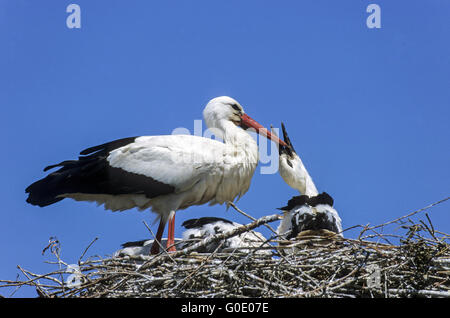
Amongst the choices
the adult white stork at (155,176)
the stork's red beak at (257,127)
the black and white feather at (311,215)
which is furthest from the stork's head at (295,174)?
the black and white feather at (311,215)

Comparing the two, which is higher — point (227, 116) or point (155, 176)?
point (227, 116)

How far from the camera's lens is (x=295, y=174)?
624 centimetres

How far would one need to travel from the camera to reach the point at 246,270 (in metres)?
4.16

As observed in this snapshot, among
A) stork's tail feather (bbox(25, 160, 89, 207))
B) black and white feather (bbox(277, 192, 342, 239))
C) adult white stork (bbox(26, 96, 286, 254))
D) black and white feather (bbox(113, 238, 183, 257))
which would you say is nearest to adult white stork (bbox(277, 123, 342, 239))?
black and white feather (bbox(277, 192, 342, 239))

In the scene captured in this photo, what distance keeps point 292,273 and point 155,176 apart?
71.7 inches

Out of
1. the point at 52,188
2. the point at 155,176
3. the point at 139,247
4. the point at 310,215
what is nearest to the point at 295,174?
the point at 310,215

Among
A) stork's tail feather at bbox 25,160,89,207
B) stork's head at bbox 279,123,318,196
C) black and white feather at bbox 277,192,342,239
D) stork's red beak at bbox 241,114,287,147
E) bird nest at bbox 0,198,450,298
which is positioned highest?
stork's red beak at bbox 241,114,287,147

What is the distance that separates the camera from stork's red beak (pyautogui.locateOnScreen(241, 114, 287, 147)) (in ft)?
20.7

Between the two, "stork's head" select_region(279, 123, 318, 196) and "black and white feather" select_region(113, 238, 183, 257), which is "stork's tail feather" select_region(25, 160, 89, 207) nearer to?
"black and white feather" select_region(113, 238, 183, 257)

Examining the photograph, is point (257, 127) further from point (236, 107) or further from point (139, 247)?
point (139, 247)

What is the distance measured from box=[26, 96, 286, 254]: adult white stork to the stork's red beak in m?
0.44
